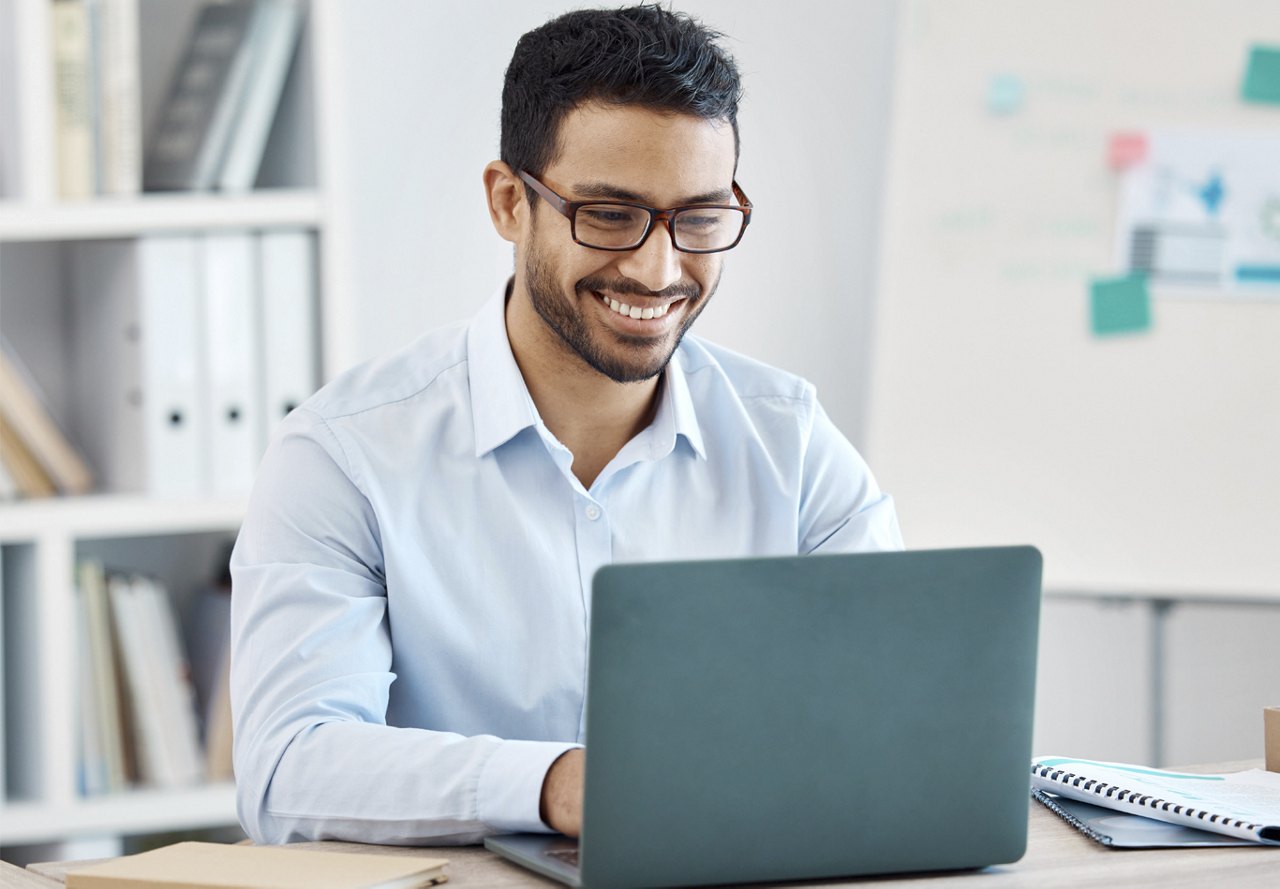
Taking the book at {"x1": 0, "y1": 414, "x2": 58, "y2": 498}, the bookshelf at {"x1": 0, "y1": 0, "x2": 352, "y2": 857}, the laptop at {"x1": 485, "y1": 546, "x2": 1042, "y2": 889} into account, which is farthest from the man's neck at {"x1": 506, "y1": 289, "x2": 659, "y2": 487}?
the book at {"x1": 0, "y1": 414, "x2": 58, "y2": 498}

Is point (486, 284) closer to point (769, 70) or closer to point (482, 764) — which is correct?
point (769, 70)

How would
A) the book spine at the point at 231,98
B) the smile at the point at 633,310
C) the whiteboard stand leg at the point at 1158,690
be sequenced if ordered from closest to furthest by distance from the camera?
the smile at the point at 633,310 < the book spine at the point at 231,98 < the whiteboard stand leg at the point at 1158,690

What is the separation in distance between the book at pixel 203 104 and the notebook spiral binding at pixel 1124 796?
1486 mm

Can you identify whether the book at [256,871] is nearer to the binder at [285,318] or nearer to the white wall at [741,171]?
the binder at [285,318]

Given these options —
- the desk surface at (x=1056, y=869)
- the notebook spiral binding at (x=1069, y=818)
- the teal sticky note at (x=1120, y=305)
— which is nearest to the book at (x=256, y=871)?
the desk surface at (x=1056, y=869)

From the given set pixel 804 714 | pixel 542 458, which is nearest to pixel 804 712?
Result: pixel 804 714

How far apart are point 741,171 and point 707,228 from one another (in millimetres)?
1371

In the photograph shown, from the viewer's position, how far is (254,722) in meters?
1.22

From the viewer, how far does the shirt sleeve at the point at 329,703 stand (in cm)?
106

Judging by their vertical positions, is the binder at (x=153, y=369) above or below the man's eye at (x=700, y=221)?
below

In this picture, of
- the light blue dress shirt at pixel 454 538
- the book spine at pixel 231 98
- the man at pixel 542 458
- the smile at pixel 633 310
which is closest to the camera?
the light blue dress shirt at pixel 454 538

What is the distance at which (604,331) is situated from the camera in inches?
56.1

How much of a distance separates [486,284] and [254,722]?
149cm

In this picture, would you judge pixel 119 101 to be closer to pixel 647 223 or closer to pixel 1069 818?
pixel 647 223
